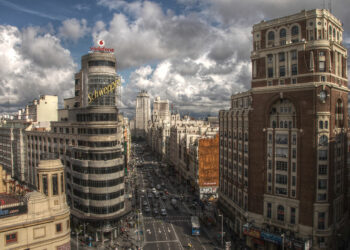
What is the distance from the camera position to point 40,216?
149 feet

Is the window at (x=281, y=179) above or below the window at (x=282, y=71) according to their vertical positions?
below

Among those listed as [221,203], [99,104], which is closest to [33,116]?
[99,104]

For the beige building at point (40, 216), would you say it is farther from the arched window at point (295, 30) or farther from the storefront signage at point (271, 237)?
the arched window at point (295, 30)

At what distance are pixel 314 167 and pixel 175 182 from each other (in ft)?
338

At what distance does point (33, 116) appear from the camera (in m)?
140

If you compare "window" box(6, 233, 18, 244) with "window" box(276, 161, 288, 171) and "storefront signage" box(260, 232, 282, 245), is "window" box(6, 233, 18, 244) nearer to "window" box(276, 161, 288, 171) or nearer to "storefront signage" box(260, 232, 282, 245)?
"storefront signage" box(260, 232, 282, 245)

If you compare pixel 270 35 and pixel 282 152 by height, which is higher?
pixel 270 35

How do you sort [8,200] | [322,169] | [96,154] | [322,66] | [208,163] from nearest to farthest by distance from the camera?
[8,200] < [322,169] < [322,66] < [96,154] < [208,163]

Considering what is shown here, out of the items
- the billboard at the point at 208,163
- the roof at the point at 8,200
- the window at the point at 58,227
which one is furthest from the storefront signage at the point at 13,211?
the billboard at the point at 208,163

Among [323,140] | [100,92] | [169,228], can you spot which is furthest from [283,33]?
[169,228]

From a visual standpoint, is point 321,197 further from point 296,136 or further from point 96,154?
point 96,154

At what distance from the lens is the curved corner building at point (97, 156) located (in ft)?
257

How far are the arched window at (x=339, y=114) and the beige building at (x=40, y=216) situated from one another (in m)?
Result: 63.6

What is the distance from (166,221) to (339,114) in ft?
207
